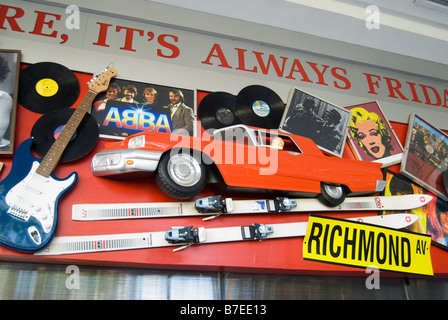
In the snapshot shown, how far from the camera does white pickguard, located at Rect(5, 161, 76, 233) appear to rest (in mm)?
1921

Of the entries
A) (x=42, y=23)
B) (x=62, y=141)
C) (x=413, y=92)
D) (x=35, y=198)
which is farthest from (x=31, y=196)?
(x=413, y=92)

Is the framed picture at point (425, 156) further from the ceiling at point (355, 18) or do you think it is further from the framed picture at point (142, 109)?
the framed picture at point (142, 109)

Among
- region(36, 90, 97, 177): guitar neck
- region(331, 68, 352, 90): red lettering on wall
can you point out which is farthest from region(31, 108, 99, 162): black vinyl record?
region(331, 68, 352, 90): red lettering on wall

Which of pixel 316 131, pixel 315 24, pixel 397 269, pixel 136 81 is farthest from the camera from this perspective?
pixel 315 24

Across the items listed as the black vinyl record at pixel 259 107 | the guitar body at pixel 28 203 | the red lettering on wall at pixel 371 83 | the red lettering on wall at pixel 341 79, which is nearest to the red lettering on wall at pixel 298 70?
the red lettering on wall at pixel 341 79

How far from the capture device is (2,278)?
2018 millimetres

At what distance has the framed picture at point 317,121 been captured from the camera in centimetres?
301

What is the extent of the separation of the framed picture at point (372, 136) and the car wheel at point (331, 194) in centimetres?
61

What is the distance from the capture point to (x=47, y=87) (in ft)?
8.22

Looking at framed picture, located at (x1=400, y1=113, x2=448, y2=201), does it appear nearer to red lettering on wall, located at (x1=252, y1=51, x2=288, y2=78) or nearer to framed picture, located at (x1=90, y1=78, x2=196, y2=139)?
red lettering on wall, located at (x1=252, y1=51, x2=288, y2=78)

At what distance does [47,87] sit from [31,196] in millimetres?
900

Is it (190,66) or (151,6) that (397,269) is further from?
(151,6)
